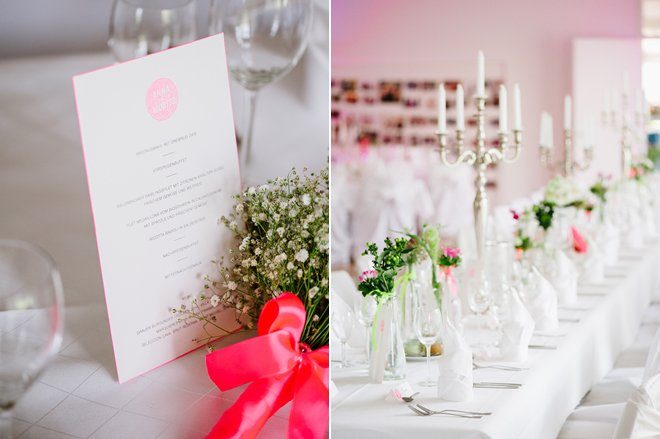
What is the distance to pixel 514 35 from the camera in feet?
30.3

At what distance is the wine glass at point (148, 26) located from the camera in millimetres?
1221

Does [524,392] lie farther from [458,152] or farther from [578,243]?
[578,243]

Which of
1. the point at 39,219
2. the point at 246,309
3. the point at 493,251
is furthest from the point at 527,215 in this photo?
the point at 39,219

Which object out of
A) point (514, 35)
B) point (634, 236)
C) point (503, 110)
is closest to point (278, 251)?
point (503, 110)

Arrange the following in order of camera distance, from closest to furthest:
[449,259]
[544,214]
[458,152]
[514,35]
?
1. [449,259]
2. [458,152]
3. [544,214]
4. [514,35]

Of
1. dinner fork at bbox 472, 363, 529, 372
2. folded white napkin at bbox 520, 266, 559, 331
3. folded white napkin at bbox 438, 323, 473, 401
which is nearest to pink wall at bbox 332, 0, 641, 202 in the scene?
folded white napkin at bbox 520, 266, 559, 331

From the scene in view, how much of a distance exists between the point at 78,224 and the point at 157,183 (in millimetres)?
146

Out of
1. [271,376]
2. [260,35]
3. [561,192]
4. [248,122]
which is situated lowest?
[271,376]

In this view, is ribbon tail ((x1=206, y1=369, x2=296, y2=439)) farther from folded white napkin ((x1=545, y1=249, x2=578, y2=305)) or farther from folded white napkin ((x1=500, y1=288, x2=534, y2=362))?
folded white napkin ((x1=545, y1=249, x2=578, y2=305))

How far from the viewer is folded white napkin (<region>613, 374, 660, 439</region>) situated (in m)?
1.64

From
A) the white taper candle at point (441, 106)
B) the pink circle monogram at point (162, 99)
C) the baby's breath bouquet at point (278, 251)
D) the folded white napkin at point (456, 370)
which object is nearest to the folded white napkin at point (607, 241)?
the white taper candle at point (441, 106)

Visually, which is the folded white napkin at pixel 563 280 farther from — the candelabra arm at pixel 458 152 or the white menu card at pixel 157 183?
the white menu card at pixel 157 183

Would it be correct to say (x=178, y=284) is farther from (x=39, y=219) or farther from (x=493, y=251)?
(x=493, y=251)

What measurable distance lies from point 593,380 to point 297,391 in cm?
168
